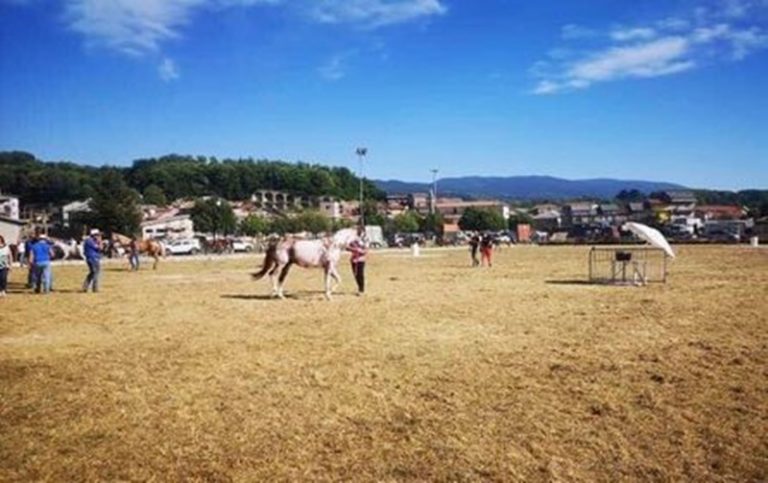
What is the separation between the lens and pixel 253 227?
422ft

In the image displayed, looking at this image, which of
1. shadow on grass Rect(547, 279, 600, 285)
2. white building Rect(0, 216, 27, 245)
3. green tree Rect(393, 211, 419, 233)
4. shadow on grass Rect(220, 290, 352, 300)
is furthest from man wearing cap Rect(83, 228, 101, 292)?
green tree Rect(393, 211, 419, 233)

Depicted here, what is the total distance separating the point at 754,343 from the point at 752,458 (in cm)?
585

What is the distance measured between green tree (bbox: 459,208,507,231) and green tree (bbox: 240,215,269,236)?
4011 centimetres

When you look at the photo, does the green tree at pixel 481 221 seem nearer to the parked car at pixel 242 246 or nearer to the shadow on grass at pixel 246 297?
the parked car at pixel 242 246

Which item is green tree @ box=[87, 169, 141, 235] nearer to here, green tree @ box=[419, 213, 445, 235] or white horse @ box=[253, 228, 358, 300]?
green tree @ box=[419, 213, 445, 235]

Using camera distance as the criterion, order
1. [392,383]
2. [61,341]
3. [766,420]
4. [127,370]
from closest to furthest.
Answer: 1. [766,420]
2. [392,383]
3. [127,370]
4. [61,341]

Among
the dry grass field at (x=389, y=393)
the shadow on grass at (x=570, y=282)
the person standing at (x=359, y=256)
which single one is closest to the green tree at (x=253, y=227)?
the shadow on grass at (x=570, y=282)

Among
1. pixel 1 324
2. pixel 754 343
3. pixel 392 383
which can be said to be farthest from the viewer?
pixel 1 324

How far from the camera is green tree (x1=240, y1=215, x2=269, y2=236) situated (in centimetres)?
12850

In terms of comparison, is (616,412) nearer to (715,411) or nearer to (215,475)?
(715,411)

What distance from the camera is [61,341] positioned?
498 inches

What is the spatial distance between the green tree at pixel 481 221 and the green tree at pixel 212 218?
158ft

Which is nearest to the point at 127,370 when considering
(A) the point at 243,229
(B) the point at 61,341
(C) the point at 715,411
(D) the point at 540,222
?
(B) the point at 61,341

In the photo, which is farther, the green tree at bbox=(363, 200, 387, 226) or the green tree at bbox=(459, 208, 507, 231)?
the green tree at bbox=(363, 200, 387, 226)
